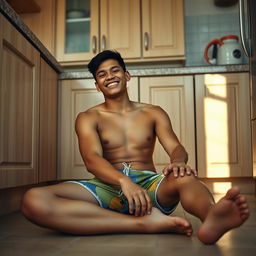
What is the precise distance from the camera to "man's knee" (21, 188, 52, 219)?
A: 115 centimetres

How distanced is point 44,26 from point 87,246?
7.25 ft

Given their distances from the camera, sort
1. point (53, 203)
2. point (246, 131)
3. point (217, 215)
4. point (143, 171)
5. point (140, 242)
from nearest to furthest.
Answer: point (217, 215) < point (140, 242) < point (53, 203) < point (143, 171) < point (246, 131)

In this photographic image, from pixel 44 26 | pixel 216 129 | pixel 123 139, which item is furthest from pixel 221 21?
pixel 123 139

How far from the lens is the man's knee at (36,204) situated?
3.77ft

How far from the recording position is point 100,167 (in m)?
1.23

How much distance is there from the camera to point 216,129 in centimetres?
243

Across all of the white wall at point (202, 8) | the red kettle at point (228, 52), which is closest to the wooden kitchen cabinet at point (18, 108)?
the red kettle at point (228, 52)

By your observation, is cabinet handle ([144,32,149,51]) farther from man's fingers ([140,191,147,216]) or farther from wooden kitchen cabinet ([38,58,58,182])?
man's fingers ([140,191,147,216])

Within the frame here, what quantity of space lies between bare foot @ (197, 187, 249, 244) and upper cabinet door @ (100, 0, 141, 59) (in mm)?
1992

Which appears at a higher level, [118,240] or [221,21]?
[221,21]

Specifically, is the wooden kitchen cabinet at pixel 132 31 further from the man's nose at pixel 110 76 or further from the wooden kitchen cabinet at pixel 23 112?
the man's nose at pixel 110 76

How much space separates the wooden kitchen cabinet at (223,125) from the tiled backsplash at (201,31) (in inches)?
27.2

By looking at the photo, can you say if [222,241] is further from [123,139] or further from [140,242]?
[123,139]

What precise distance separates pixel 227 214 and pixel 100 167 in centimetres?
47
